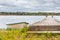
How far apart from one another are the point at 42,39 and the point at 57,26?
4.21ft

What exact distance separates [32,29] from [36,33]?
44cm

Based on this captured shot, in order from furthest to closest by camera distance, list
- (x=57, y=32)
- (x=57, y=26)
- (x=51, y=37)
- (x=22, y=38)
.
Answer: (x=57, y=26) → (x=57, y=32) → (x=51, y=37) → (x=22, y=38)

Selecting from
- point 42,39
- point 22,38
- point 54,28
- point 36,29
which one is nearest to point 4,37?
point 22,38

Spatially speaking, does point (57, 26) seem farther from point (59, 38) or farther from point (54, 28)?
point (59, 38)

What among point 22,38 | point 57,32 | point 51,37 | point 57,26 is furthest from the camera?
point 57,26

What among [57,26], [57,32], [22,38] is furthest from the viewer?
[57,26]

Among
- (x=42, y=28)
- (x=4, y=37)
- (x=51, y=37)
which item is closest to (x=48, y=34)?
(x=51, y=37)

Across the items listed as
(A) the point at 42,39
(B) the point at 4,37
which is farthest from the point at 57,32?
(B) the point at 4,37

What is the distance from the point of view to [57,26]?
6438 millimetres

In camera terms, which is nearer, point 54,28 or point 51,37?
point 51,37

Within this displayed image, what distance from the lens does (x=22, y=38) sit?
5.22m

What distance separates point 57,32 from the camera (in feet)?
19.7

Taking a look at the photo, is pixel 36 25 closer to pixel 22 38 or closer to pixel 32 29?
pixel 32 29

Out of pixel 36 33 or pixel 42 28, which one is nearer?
pixel 36 33
